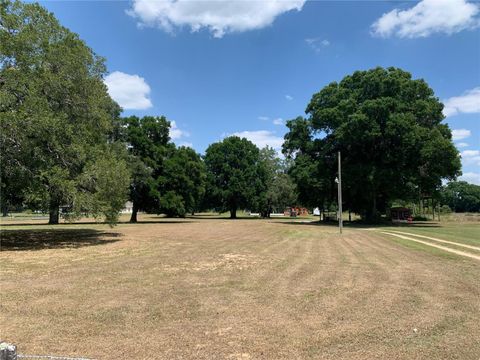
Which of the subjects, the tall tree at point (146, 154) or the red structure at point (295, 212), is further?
the red structure at point (295, 212)

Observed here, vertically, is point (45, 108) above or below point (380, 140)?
below

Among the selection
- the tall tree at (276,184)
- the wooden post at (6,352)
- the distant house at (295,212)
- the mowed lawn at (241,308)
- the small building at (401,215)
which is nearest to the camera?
the wooden post at (6,352)

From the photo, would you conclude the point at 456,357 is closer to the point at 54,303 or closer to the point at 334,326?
the point at 334,326

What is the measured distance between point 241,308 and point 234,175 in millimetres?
58218

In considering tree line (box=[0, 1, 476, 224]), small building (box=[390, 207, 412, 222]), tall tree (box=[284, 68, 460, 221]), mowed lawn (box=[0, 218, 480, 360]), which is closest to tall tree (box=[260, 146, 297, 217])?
tree line (box=[0, 1, 476, 224])

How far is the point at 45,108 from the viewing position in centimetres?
1566

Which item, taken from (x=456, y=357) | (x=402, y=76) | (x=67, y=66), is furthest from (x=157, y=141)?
(x=456, y=357)

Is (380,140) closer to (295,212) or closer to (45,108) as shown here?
(45,108)

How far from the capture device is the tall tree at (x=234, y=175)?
64875 mm

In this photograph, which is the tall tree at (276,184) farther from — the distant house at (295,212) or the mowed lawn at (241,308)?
the mowed lawn at (241,308)

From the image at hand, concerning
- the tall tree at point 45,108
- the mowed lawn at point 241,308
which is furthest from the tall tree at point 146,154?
the mowed lawn at point 241,308

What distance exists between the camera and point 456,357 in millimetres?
4949

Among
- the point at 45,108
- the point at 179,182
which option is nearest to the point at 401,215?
the point at 179,182

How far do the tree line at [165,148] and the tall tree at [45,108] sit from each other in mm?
49
